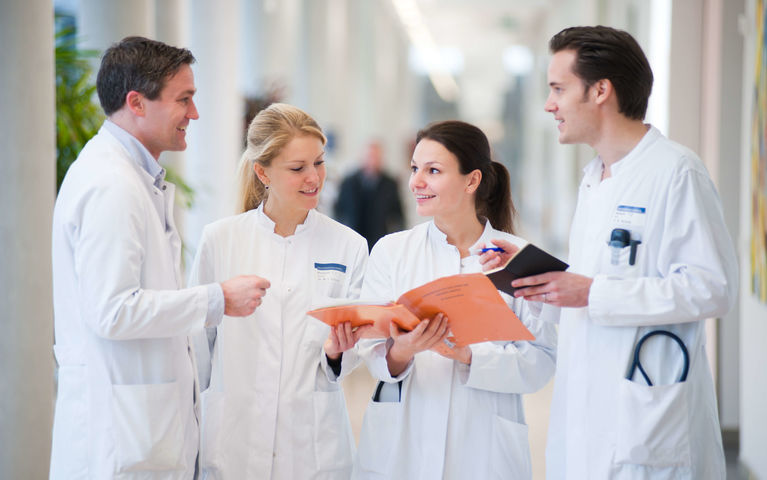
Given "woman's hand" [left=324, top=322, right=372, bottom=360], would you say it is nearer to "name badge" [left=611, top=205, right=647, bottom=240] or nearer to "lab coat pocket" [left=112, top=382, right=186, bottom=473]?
"lab coat pocket" [left=112, top=382, right=186, bottom=473]

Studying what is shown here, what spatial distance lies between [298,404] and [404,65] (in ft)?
83.3

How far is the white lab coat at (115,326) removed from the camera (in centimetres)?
193

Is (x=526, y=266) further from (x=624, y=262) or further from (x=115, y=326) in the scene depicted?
(x=115, y=326)

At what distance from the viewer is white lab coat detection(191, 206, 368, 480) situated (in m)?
2.31

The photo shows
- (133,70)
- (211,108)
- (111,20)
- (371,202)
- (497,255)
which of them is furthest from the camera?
(371,202)

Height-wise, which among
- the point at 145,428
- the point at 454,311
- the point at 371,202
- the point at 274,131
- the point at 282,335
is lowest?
the point at 145,428

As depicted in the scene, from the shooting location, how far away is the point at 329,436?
2336 millimetres

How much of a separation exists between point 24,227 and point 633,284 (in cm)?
251

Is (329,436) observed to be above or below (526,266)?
below

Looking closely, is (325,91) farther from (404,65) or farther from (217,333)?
(404,65)

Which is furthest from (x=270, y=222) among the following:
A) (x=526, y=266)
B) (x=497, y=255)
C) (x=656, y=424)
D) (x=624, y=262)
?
(x=656, y=424)

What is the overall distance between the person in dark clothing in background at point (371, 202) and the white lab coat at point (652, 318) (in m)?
6.57

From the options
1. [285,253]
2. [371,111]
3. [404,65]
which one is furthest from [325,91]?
[404,65]

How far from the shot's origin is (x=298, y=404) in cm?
233
